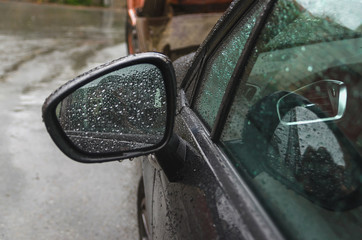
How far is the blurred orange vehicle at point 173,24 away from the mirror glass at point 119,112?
354 centimetres

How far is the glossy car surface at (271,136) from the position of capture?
999mm

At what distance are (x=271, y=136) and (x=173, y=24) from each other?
423cm

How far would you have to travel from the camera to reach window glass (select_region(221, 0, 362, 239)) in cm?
102

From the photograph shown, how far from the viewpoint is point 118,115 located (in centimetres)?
132

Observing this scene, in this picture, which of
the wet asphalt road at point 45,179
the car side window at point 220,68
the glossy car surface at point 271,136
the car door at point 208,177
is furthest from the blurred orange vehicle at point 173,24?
the glossy car surface at point 271,136

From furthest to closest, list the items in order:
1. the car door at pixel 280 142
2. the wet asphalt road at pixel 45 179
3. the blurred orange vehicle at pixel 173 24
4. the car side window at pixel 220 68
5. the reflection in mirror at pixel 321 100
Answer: the blurred orange vehicle at pixel 173 24, the wet asphalt road at pixel 45 179, the car side window at pixel 220 68, the reflection in mirror at pixel 321 100, the car door at pixel 280 142

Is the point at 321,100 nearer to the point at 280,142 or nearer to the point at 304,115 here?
the point at 304,115

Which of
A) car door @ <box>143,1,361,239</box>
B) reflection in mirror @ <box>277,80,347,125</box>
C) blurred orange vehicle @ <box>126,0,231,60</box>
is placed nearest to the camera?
car door @ <box>143,1,361,239</box>

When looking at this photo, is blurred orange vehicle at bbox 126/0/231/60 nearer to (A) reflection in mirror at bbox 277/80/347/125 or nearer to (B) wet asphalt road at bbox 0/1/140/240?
(B) wet asphalt road at bbox 0/1/140/240

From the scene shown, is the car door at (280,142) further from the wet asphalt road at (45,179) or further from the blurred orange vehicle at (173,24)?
the blurred orange vehicle at (173,24)

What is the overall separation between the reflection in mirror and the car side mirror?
0.39 metres

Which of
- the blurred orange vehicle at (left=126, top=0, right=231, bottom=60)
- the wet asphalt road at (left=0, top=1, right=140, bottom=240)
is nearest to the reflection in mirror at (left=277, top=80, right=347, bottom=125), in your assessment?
the wet asphalt road at (left=0, top=1, right=140, bottom=240)

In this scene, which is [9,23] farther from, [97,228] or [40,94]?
[97,228]

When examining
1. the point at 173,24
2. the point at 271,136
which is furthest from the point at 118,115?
the point at 173,24
